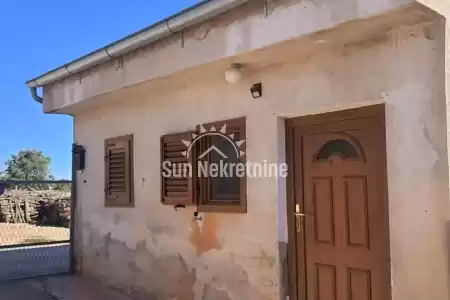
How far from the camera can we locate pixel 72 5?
18.5 m

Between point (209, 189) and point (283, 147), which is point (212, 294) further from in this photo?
point (283, 147)

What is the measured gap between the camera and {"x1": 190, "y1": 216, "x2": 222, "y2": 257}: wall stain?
6626mm

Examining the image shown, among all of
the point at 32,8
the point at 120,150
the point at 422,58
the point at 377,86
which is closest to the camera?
the point at 422,58

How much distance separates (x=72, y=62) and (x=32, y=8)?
52.4ft

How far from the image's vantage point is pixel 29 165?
127ft

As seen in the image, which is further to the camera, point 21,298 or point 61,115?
point 61,115

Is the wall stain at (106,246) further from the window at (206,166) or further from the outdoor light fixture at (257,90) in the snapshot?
the outdoor light fixture at (257,90)

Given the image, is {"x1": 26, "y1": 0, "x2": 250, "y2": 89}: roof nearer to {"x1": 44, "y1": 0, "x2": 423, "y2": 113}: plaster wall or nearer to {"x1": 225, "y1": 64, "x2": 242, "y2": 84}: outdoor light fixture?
{"x1": 44, "y1": 0, "x2": 423, "y2": 113}: plaster wall

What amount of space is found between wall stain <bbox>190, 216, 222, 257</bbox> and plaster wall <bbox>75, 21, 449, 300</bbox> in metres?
0.02

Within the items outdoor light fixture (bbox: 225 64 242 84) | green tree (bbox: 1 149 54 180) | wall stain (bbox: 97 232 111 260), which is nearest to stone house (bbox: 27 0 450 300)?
outdoor light fixture (bbox: 225 64 242 84)

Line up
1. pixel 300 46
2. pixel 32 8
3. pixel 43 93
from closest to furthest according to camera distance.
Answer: pixel 300 46, pixel 43 93, pixel 32 8

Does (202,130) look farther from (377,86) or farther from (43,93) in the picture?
(43,93)

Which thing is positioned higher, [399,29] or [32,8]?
[32,8]

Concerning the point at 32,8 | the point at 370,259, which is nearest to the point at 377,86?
the point at 370,259
